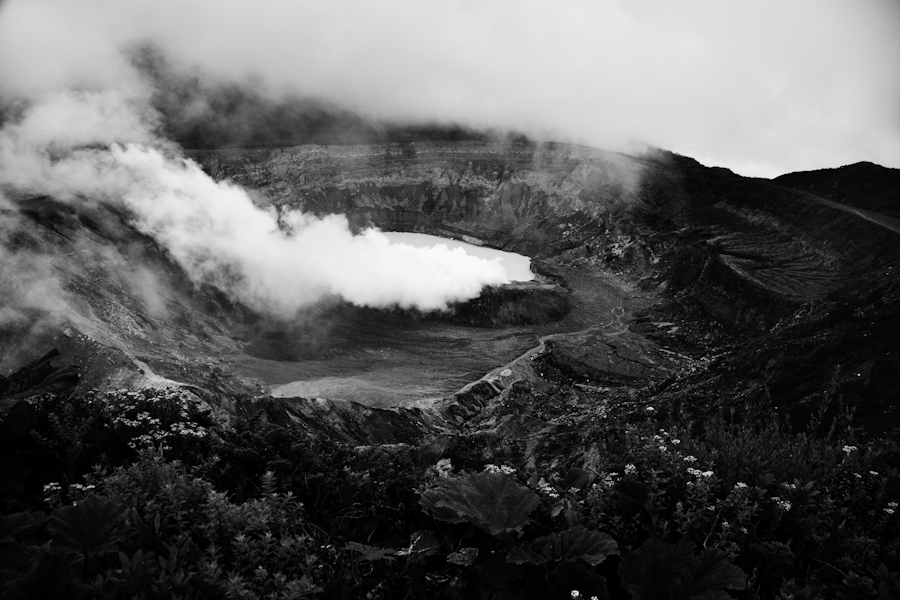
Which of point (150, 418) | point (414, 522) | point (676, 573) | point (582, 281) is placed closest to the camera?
point (676, 573)

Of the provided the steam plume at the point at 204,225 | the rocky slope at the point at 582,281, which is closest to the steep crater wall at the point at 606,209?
the rocky slope at the point at 582,281

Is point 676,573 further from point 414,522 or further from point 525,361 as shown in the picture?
point 525,361

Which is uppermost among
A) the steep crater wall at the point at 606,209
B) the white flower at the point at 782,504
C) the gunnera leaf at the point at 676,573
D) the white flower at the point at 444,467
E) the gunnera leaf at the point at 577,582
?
the steep crater wall at the point at 606,209

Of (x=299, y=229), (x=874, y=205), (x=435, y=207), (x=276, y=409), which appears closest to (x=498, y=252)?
(x=435, y=207)

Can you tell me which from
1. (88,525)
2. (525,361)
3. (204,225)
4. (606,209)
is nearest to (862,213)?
(606,209)

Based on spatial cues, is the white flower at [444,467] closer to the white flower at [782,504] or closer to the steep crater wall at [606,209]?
the white flower at [782,504]

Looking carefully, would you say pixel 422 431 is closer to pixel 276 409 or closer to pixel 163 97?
pixel 276 409
